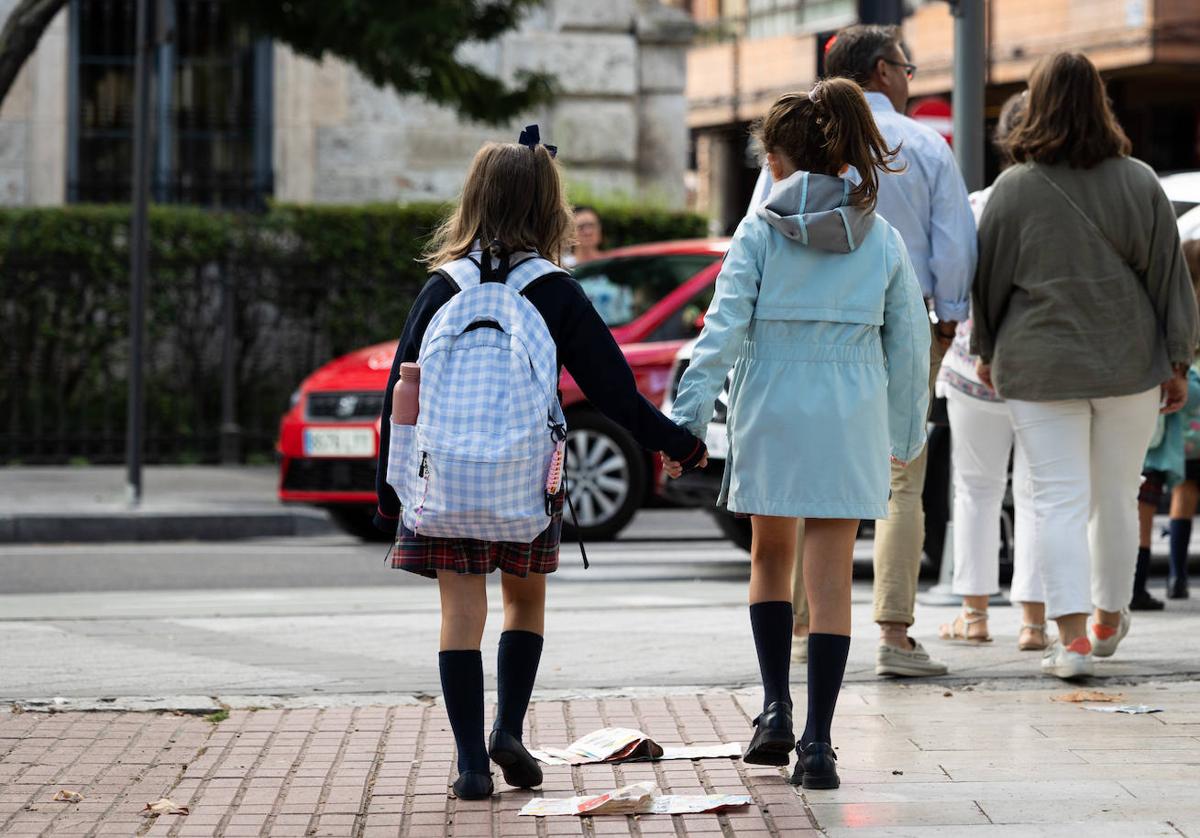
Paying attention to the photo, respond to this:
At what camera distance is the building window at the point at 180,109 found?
18.2m

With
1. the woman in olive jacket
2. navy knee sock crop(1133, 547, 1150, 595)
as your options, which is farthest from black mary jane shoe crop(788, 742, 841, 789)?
navy knee sock crop(1133, 547, 1150, 595)

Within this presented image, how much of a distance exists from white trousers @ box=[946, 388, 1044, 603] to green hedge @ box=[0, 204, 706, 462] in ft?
30.1

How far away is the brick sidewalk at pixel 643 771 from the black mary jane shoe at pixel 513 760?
0.15 ft

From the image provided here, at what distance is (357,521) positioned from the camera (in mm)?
11766

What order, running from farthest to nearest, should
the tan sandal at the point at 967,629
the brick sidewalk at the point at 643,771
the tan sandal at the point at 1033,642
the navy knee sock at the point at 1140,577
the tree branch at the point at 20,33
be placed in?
the tree branch at the point at 20,33 → the navy knee sock at the point at 1140,577 → the tan sandal at the point at 967,629 → the tan sandal at the point at 1033,642 → the brick sidewalk at the point at 643,771

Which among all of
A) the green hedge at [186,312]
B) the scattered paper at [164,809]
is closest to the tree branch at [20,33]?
the green hedge at [186,312]

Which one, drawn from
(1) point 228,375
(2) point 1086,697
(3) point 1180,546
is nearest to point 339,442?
(1) point 228,375

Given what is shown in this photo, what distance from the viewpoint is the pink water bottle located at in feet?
14.8

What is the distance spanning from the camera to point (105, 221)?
50.4ft

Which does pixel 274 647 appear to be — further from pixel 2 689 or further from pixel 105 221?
pixel 105 221

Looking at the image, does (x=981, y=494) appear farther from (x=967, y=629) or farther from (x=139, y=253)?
(x=139, y=253)

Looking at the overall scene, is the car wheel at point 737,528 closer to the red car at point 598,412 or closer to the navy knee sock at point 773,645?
the red car at point 598,412

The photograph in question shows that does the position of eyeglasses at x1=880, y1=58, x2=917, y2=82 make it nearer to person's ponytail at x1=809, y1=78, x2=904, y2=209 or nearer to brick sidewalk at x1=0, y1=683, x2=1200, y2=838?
person's ponytail at x1=809, y1=78, x2=904, y2=209

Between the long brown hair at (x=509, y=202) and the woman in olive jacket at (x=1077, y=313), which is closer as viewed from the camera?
the long brown hair at (x=509, y=202)
